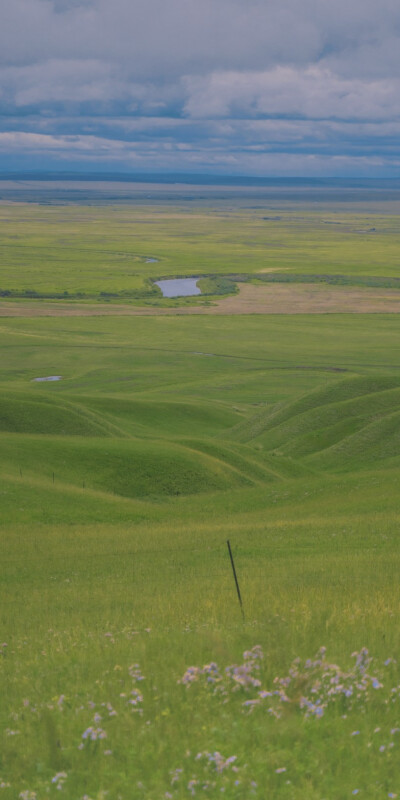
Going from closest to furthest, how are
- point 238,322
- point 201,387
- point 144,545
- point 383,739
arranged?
point 383,739
point 144,545
point 201,387
point 238,322

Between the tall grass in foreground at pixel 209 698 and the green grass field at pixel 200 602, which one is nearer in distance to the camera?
the tall grass in foreground at pixel 209 698

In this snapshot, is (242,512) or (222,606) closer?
(222,606)

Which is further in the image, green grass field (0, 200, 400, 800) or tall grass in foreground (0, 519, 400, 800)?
Result: green grass field (0, 200, 400, 800)

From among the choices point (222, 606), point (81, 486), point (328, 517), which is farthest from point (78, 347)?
point (222, 606)

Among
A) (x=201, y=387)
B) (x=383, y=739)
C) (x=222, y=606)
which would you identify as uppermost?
(x=383, y=739)

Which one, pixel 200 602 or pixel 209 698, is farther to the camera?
pixel 200 602

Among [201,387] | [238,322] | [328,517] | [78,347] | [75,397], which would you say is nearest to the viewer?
[328,517]

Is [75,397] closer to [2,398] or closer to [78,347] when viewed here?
[2,398]

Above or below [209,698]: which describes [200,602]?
below
